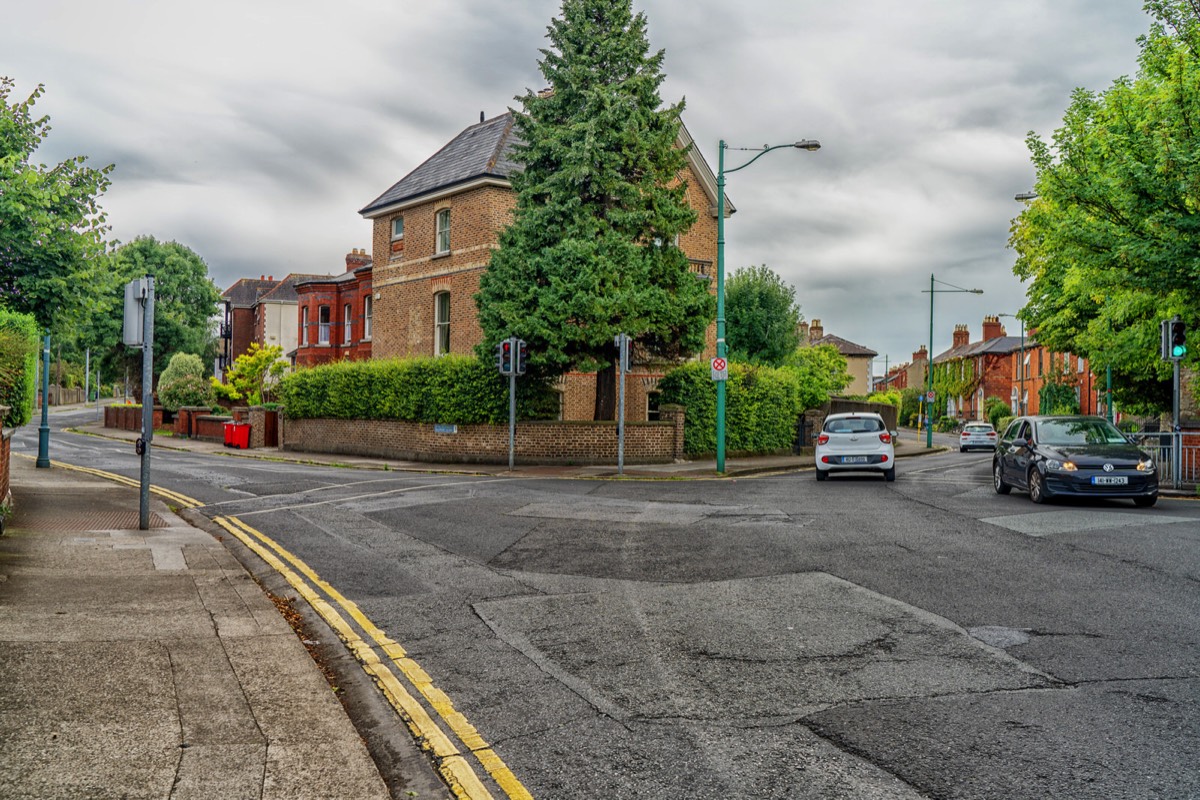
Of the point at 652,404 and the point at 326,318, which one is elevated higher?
the point at 326,318

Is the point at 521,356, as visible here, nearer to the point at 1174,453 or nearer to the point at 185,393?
the point at 1174,453

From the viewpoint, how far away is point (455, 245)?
33.0 metres

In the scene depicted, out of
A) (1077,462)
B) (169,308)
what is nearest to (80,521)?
(1077,462)

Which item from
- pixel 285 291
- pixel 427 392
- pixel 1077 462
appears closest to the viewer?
pixel 1077 462

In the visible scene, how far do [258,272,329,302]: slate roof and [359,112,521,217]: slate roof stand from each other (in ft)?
110

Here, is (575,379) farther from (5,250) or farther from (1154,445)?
(5,250)

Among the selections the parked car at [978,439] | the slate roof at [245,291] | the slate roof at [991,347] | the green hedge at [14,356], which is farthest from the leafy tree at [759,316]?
the slate roof at [245,291]

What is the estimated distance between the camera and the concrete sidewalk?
13.5ft

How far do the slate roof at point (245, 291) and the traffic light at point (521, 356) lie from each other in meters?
57.9

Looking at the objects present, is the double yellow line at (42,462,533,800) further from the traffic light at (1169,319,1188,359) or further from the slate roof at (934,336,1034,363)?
the slate roof at (934,336,1034,363)

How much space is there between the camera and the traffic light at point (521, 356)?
23.5 meters

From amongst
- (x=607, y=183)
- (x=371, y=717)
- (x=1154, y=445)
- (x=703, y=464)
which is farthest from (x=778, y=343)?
(x=371, y=717)

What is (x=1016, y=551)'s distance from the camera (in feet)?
33.6

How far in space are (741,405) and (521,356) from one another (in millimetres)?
9087
